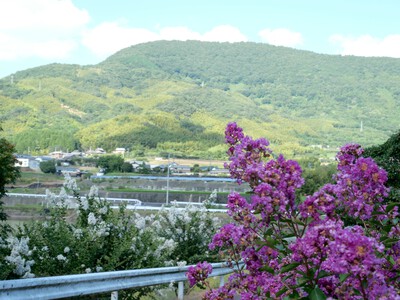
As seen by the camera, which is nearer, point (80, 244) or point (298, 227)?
point (298, 227)

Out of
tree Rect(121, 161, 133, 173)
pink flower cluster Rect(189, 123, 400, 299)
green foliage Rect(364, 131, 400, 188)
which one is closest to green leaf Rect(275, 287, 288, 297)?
pink flower cluster Rect(189, 123, 400, 299)

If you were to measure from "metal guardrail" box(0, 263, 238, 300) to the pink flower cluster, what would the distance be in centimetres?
51

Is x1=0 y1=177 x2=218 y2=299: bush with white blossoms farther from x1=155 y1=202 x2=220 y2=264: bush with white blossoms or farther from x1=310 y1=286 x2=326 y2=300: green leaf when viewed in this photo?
x1=310 y1=286 x2=326 y2=300: green leaf

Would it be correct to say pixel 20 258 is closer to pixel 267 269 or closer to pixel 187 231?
pixel 267 269

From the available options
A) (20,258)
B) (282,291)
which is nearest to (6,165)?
(20,258)

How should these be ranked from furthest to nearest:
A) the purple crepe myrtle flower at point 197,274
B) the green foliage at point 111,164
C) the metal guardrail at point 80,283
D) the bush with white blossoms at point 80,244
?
the green foliage at point 111,164 → the bush with white blossoms at point 80,244 → the metal guardrail at point 80,283 → the purple crepe myrtle flower at point 197,274

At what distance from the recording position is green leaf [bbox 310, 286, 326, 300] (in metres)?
2.96

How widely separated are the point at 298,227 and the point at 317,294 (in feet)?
1.91

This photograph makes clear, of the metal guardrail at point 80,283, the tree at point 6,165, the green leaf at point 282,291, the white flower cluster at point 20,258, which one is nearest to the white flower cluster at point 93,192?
the white flower cluster at point 20,258

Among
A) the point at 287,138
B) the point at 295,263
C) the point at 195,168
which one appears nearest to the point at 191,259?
the point at 295,263

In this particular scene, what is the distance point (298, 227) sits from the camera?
3512 mm

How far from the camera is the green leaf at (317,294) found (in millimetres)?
2961

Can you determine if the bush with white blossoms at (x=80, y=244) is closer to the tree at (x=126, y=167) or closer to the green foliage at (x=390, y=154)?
the green foliage at (x=390, y=154)

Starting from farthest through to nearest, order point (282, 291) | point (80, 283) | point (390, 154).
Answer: point (390, 154), point (80, 283), point (282, 291)
